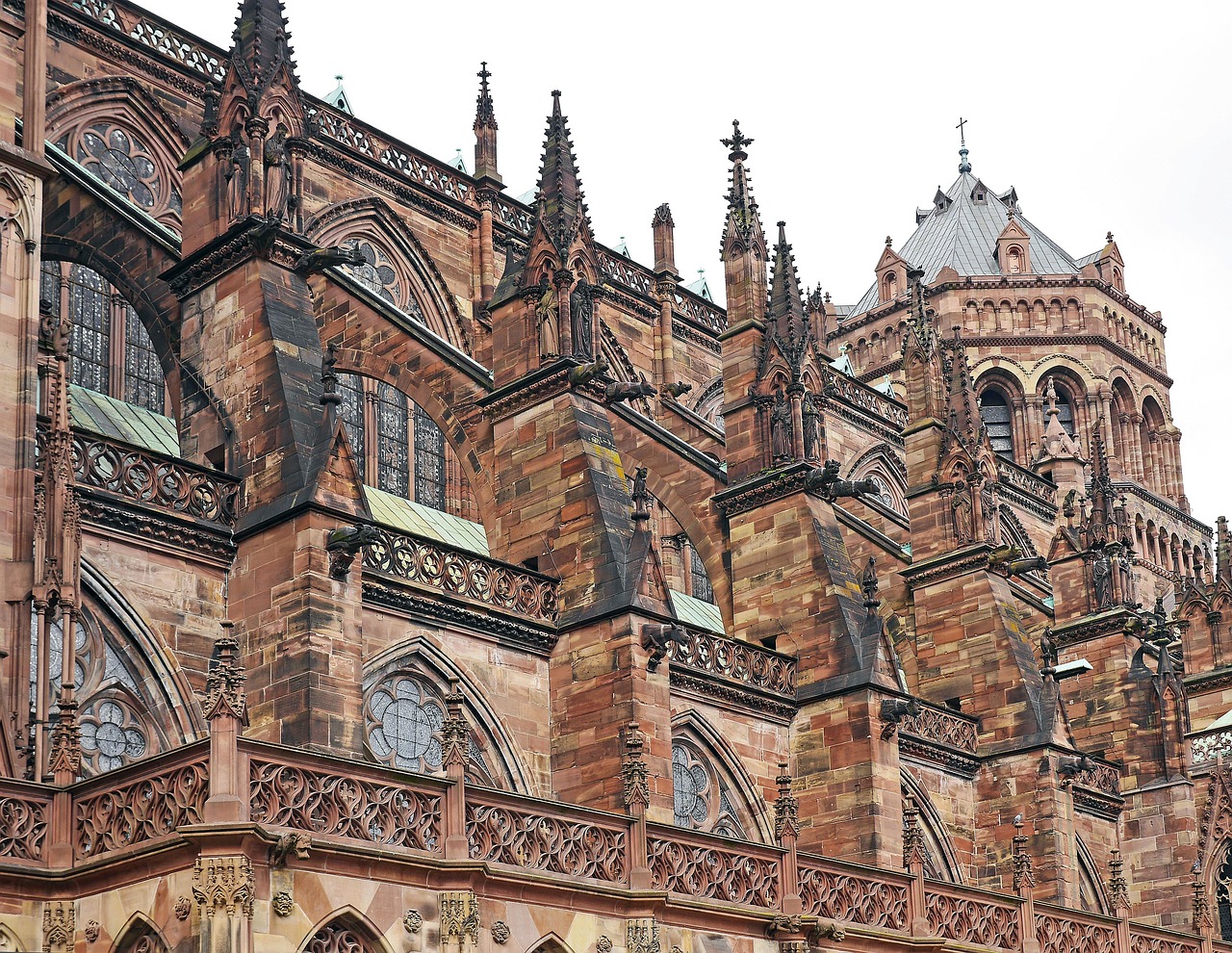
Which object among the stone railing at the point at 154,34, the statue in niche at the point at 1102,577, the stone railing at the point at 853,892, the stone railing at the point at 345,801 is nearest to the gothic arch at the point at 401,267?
the stone railing at the point at 154,34

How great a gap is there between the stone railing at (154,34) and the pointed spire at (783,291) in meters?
10.00

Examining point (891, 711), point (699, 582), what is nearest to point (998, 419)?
point (699, 582)

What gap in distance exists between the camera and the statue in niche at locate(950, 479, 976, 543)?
35156 millimetres

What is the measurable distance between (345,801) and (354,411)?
1671 cm

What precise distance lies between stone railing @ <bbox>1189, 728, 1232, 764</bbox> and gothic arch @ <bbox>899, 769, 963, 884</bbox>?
1147 centimetres

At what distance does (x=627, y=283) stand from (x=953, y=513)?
920cm

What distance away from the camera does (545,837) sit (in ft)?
60.0

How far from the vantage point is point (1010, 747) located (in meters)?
32.8

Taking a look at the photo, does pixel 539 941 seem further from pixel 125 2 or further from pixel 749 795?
pixel 125 2

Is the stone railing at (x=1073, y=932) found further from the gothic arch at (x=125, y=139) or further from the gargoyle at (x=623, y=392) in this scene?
the gothic arch at (x=125, y=139)

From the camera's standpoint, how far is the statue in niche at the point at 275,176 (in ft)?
78.1

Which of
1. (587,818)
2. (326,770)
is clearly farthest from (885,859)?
(326,770)

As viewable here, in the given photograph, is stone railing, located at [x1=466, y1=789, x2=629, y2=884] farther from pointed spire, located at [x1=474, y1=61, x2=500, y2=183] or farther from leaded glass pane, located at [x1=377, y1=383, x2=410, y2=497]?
pointed spire, located at [x1=474, y1=61, x2=500, y2=183]

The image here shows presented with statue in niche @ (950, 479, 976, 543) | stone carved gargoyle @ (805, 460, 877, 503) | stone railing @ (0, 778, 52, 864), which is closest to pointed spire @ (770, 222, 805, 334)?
stone carved gargoyle @ (805, 460, 877, 503)
